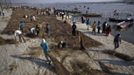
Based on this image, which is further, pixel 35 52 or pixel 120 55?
pixel 35 52

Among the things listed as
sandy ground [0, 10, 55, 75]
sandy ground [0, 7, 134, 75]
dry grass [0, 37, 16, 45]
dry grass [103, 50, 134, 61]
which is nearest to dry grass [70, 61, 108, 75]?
sandy ground [0, 7, 134, 75]

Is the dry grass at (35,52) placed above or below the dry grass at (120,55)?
above

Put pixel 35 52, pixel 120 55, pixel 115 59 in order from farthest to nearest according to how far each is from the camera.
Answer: pixel 35 52 → pixel 120 55 → pixel 115 59

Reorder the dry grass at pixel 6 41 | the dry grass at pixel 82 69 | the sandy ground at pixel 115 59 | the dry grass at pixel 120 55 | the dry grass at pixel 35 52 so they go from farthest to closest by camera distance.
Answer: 1. the dry grass at pixel 6 41
2. the dry grass at pixel 35 52
3. the dry grass at pixel 120 55
4. the sandy ground at pixel 115 59
5. the dry grass at pixel 82 69

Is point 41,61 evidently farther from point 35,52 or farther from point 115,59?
point 115,59

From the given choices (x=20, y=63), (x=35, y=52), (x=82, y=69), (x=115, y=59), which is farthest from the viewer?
(x=35, y=52)

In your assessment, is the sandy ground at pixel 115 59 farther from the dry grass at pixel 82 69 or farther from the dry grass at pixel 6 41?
the dry grass at pixel 6 41

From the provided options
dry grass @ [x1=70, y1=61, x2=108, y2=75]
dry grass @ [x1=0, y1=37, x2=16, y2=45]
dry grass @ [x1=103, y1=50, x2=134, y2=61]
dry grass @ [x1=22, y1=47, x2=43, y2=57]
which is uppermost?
dry grass @ [x1=70, y1=61, x2=108, y2=75]

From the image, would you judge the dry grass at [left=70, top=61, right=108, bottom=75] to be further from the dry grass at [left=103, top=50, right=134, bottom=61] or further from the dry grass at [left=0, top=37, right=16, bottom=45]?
the dry grass at [left=0, top=37, right=16, bottom=45]

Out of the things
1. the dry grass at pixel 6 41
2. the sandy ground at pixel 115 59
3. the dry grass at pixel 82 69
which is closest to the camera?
the dry grass at pixel 82 69

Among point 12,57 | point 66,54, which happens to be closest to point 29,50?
point 12,57

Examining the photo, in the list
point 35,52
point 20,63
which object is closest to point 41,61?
point 20,63

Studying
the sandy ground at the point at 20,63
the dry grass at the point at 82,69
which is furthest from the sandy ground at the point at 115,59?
the sandy ground at the point at 20,63

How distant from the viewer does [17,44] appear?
24.2m
